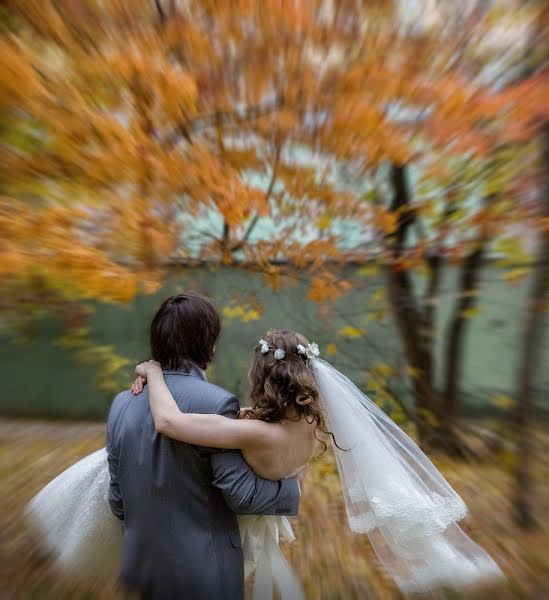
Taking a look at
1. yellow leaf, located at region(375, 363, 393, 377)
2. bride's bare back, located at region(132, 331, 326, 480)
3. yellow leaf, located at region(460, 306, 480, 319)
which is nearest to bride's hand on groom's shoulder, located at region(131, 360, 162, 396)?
bride's bare back, located at region(132, 331, 326, 480)

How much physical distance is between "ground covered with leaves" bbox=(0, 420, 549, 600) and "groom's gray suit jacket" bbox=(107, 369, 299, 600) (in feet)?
2.67

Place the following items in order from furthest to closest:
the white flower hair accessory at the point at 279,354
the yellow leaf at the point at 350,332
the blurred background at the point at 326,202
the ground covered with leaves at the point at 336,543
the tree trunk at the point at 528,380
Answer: the yellow leaf at the point at 350,332 → the tree trunk at the point at 528,380 → the ground covered with leaves at the point at 336,543 → the blurred background at the point at 326,202 → the white flower hair accessory at the point at 279,354

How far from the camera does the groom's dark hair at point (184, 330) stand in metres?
1.60

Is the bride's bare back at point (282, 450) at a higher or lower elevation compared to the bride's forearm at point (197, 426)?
lower

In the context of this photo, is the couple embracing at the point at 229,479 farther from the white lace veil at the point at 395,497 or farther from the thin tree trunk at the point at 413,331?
the thin tree trunk at the point at 413,331

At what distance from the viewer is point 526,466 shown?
360 cm

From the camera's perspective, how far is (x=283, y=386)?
1.75m

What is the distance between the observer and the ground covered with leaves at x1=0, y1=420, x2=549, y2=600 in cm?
302

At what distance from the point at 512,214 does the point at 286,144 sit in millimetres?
1761

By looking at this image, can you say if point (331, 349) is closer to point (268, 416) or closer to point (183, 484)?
point (268, 416)

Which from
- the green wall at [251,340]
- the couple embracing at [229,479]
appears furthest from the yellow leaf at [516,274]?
the couple embracing at [229,479]

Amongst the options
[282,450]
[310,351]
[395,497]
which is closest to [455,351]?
[395,497]

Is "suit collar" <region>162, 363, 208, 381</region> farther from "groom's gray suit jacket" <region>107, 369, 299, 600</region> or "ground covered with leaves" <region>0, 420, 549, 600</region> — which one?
"ground covered with leaves" <region>0, 420, 549, 600</region>

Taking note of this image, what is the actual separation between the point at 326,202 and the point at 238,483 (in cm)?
327
